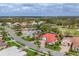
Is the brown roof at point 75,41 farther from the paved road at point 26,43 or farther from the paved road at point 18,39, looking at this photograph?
the paved road at point 18,39

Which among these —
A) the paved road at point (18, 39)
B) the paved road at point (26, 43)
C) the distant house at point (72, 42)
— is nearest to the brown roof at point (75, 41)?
the distant house at point (72, 42)

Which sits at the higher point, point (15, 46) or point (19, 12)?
point (19, 12)

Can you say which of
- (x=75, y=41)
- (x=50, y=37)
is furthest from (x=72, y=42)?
(x=50, y=37)

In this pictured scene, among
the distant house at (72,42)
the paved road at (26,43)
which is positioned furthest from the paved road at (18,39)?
the distant house at (72,42)

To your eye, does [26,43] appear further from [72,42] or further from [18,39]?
[72,42]

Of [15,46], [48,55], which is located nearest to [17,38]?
[15,46]

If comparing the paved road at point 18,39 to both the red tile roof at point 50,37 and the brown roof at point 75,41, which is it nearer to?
the red tile roof at point 50,37

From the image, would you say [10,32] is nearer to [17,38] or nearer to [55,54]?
[17,38]

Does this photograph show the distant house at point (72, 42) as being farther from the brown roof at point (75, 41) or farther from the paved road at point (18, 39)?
the paved road at point (18, 39)

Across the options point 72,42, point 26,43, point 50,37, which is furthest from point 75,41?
point 26,43
